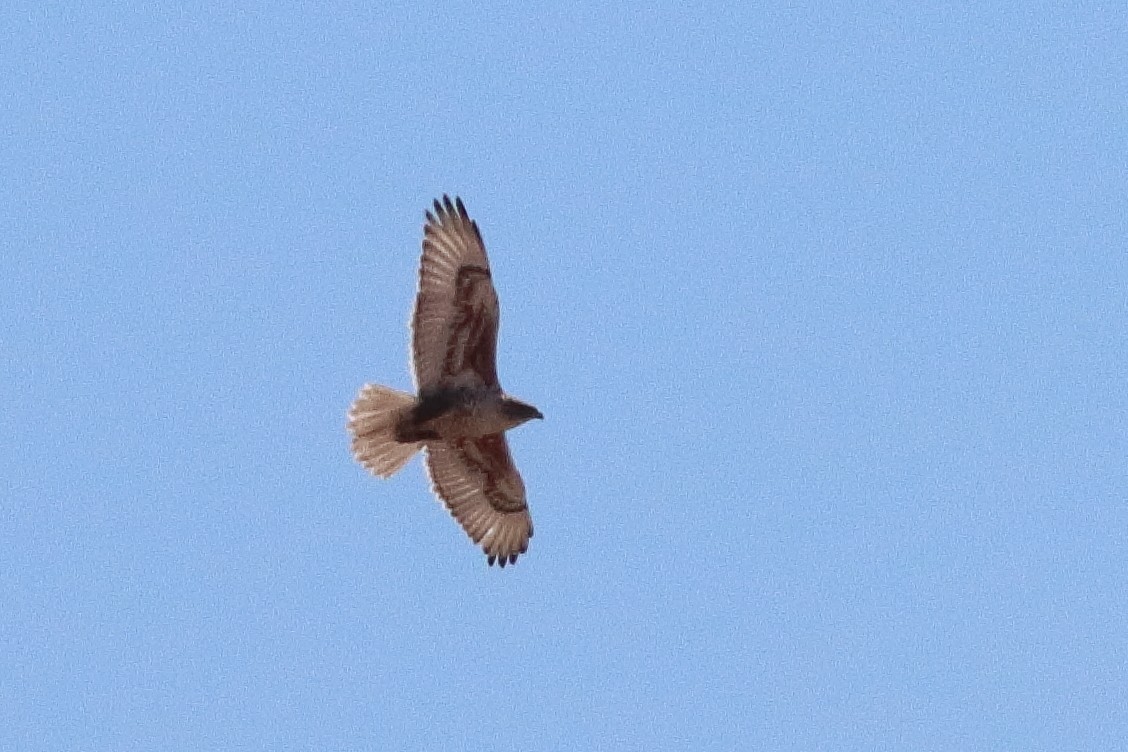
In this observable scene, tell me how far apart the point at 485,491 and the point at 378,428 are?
1.48 meters

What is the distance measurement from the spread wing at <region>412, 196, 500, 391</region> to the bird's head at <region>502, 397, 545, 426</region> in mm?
299

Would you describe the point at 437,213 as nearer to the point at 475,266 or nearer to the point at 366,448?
the point at 475,266

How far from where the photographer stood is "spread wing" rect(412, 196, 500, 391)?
19844mm

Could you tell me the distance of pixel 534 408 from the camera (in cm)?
2012

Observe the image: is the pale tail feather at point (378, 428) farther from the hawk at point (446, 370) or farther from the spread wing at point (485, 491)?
the spread wing at point (485, 491)

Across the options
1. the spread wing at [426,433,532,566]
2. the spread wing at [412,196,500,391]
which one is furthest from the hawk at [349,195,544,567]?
the spread wing at [426,433,532,566]

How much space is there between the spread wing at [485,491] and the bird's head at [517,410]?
79cm

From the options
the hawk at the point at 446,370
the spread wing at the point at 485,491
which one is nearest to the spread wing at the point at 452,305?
the hawk at the point at 446,370

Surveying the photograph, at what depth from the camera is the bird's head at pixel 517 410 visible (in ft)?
65.9

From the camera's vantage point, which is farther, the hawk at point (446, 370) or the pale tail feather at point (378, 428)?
the pale tail feather at point (378, 428)

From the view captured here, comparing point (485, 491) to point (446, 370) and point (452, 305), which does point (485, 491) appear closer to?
point (446, 370)

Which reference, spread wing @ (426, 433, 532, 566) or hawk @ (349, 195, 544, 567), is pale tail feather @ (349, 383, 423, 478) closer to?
hawk @ (349, 195, 544, 567)

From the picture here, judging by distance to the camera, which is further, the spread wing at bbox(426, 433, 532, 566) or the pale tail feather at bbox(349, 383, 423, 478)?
the spread wing at bbox(426, 433, 532, 566)

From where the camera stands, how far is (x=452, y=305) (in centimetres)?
1986
